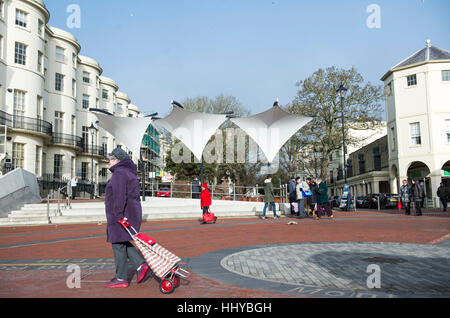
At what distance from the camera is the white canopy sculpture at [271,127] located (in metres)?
25.2

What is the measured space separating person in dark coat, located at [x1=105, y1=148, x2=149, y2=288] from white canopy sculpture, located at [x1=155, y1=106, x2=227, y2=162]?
20203 millimetres

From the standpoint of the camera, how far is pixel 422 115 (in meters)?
37.2


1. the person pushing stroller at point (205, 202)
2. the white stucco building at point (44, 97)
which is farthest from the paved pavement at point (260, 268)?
the white stucco building at point (44, 97)

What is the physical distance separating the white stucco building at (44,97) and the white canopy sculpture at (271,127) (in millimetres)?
17504

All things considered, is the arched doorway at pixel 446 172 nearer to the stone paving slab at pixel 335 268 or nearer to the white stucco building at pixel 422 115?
the white stucco building at pixel 422 115

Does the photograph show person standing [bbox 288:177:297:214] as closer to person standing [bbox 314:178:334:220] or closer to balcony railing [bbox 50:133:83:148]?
person standing [bbox 314:178:334:220]

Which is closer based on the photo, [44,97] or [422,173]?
[44,97]

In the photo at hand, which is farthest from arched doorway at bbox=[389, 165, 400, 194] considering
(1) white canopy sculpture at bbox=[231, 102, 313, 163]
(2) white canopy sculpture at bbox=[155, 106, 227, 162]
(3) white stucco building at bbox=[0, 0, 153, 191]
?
(3) white stucco building at bbox=[0, 0, 153, 191]

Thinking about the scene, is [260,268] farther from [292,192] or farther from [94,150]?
[94,150]

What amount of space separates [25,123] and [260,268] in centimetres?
3250

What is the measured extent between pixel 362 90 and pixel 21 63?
30.5 metres

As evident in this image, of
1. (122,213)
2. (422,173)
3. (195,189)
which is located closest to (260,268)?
(122,213)

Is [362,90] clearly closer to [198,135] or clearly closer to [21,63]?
[198,135]
